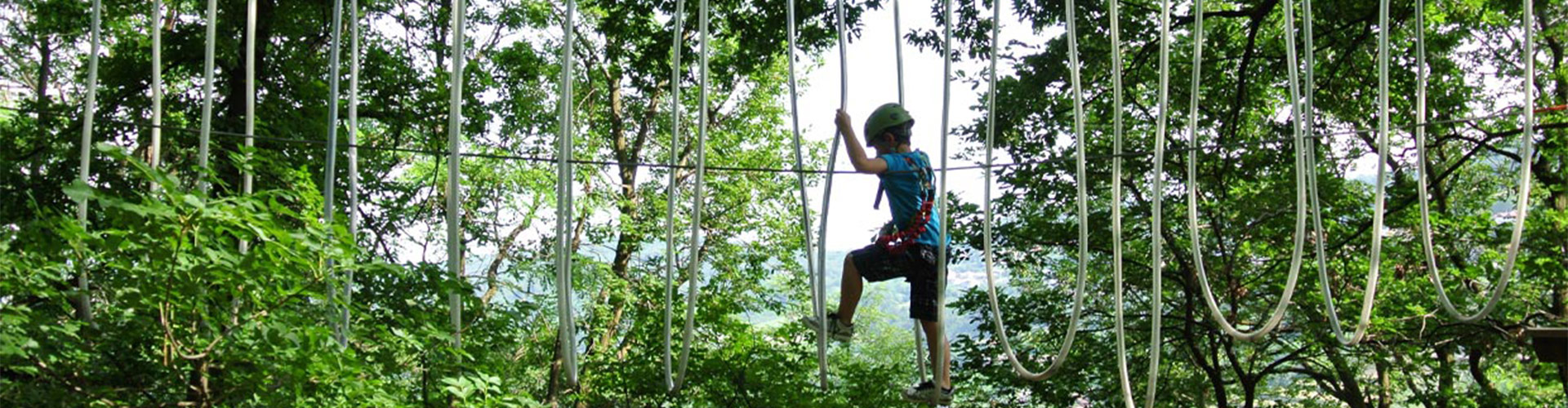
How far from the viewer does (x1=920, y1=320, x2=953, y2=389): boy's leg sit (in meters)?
3.63

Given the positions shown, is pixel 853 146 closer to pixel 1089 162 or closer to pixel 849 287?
pixel 849 287

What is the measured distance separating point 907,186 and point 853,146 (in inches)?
11.0

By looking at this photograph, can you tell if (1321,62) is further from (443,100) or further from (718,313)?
(443,100)

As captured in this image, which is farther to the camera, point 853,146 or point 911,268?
point 911,268

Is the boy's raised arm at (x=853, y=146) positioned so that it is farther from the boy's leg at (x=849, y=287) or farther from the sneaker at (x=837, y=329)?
the sneaker at (x=837, y=329)

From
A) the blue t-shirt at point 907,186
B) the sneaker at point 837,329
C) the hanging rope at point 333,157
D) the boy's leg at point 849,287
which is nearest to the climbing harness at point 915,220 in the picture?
the blue t-shirt at point 907,186

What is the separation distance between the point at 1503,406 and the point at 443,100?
6.42 meters

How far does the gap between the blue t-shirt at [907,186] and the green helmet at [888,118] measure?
7cm

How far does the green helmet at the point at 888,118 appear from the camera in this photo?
3.54m

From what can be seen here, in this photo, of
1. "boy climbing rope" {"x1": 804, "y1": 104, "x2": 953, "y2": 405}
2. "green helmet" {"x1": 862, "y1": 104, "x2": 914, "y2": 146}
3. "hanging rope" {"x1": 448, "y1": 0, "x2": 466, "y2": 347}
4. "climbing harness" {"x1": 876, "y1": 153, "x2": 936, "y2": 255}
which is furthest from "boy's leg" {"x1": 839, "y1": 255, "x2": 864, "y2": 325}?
"hanging rope" {"x1": 448, "y1": 0, "x2": 466, "y2": 347}

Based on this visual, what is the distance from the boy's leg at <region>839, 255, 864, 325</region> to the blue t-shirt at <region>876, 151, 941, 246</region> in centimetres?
21

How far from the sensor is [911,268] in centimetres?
370

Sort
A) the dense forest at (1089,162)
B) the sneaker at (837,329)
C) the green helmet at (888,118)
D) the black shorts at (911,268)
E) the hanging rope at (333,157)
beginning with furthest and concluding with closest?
1. the dense forest at (1089,162)
2. the sneaker at (837,329)
3. the black shorts at (911,268)
4. the green helmet at (888,118)
5. the hanging rope at (333,157)

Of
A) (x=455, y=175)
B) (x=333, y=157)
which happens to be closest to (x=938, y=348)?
(x=455, y=175)
